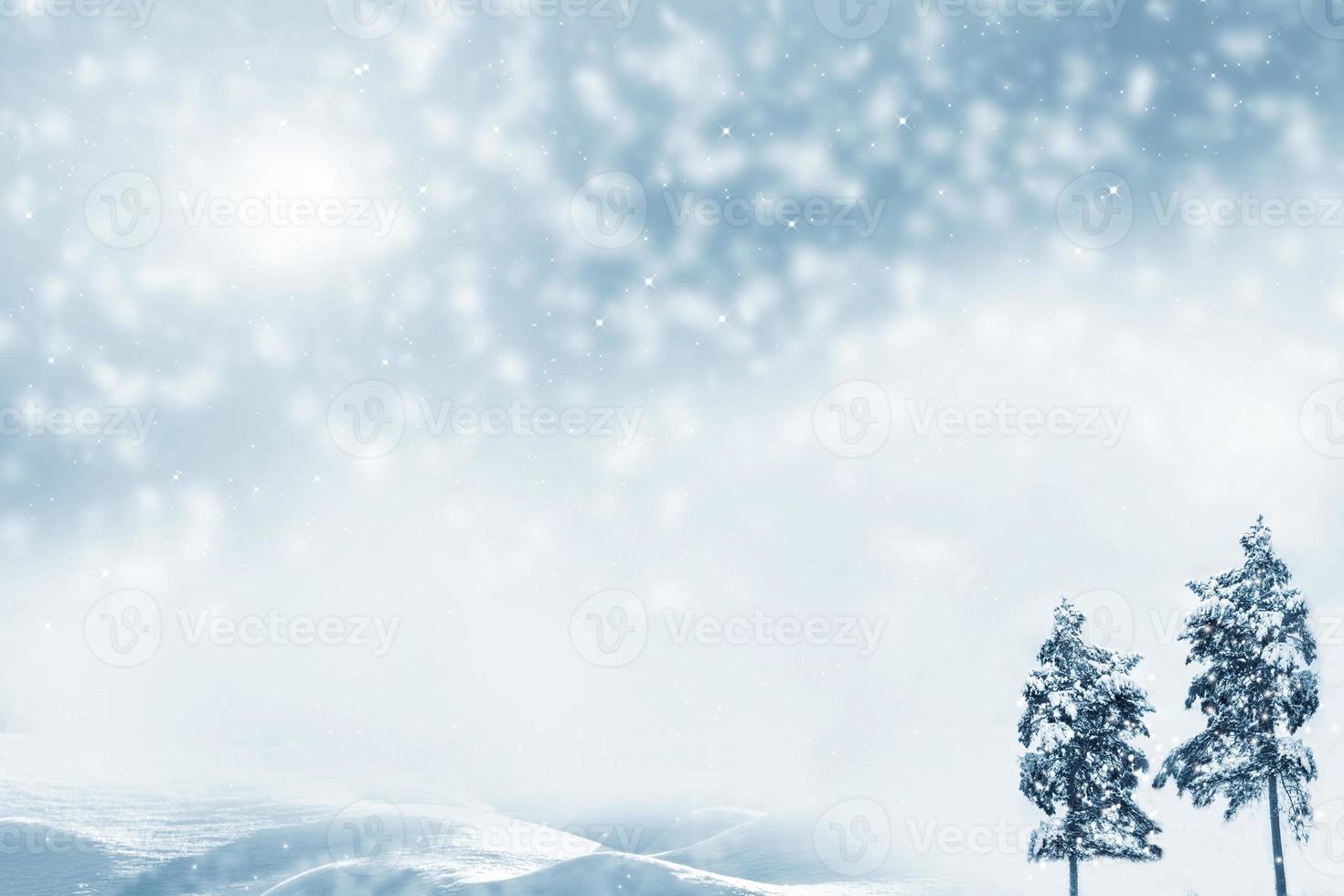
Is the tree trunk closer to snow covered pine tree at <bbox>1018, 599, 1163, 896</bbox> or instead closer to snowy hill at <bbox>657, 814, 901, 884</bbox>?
snow covered pine tree at <bbox>1018, 599, 1163, 896</bbox>

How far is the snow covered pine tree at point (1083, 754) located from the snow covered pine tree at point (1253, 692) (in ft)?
4.21

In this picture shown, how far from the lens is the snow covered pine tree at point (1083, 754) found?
79.2ft

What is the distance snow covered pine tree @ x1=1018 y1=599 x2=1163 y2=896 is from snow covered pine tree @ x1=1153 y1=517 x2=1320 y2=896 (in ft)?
4.21

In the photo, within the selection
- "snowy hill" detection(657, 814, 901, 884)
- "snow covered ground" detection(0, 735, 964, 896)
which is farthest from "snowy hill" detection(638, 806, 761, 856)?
"snowy hill" detection(657, 814, 901, 884)

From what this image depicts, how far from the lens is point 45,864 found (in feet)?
191

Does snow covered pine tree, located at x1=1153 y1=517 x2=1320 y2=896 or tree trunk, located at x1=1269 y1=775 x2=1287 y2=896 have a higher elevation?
snow covered pine tree, located at x1=1153 y1=517 x2=1320 y2=896

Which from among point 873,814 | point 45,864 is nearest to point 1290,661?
point 45,864

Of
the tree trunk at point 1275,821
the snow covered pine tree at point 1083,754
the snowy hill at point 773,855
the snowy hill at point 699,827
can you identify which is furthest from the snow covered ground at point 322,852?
the tree trunk at point 1275,821

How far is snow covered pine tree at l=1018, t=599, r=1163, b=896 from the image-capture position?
24.1 metres

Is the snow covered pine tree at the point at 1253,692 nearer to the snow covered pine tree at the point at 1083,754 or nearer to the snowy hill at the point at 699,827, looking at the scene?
the snow covered pine tree at the point at 1083,754

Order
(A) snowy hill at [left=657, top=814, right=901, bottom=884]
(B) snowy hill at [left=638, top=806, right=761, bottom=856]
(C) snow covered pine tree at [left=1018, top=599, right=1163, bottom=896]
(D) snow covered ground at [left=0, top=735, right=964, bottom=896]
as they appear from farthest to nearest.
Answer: (B) snowy hill at [left=638, top=806, right=761, bottom=856] → (A) snowy hill at [left=657, top=814, right=901, bottom=884] → (D) snow covered ground at [left=0, top=735, right=964, bottom=896] → (C) snow covered pine tree at [left=1018, top=599, right=1163, bottom=896]

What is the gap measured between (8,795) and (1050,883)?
295ft

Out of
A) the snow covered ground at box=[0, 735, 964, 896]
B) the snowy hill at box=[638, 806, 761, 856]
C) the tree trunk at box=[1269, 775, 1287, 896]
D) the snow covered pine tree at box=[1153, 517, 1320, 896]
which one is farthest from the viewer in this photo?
the snowy hill at box=[638, 806, 761, 856]

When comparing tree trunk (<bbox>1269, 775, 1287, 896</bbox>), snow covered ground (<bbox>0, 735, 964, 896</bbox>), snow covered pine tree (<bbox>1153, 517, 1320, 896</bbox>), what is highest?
snow covered pine tree (<bbox>1153, 517, 1320, 896</bbox>)
